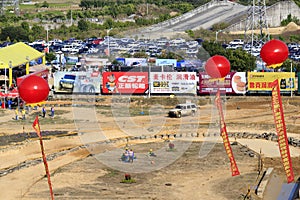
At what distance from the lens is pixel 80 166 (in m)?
37.7

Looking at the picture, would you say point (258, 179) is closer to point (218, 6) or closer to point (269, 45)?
point (269, 45)

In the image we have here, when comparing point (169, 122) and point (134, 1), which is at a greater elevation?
point (134, 1)

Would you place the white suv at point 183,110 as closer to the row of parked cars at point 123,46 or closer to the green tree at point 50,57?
the row of parked cars at point 123,46

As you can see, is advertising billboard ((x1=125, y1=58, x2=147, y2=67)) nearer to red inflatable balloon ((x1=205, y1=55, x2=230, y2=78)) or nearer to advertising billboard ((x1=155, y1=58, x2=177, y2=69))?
advertising billboard ((x1=155, y1=58, x2=177, y2=69))

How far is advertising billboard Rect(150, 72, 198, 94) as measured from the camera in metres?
60.8

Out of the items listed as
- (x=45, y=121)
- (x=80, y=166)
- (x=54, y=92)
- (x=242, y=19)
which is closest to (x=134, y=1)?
(x=242, y=19)

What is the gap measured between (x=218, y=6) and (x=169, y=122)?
88.4m

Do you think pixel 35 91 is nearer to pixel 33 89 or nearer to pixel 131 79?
pixel 33 89

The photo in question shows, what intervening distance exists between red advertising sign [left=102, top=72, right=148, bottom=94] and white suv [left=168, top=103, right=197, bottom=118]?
8.51 meters

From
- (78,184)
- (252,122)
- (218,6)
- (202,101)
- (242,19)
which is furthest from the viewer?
(218,6)

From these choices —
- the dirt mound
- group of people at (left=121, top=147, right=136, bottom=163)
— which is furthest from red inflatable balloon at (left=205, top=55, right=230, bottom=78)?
the dirt mound

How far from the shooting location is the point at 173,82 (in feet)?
201

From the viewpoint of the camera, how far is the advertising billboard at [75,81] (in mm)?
62594

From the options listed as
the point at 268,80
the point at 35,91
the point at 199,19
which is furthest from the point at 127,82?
the point at 199,19
